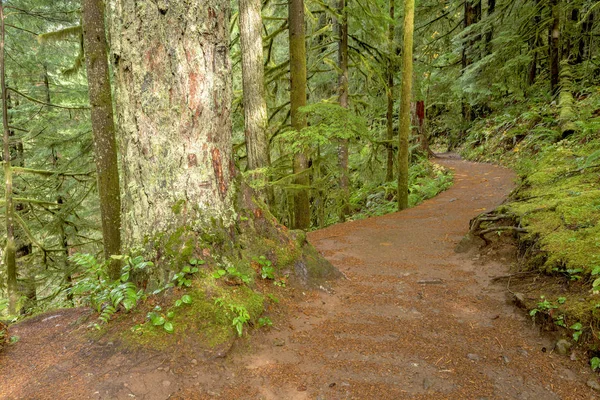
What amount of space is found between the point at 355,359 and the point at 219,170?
2029 millimetres

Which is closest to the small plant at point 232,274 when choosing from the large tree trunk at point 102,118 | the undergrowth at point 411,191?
the large tree trunk at point 102,118

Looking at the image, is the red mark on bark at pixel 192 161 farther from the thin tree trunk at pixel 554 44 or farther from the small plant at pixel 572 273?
the thin tree trunk at pixel 554 44

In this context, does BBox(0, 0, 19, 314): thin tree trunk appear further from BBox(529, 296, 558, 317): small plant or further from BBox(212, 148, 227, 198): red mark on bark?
BBox(529, 296, 558, 317): small plant

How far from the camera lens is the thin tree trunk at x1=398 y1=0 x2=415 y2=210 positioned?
8320mm

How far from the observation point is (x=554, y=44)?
40.5ft

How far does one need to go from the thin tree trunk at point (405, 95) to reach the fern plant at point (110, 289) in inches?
302

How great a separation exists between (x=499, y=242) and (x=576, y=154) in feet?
16.6

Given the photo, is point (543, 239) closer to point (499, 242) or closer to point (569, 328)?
point (499, 242)

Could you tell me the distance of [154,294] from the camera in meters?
2.85

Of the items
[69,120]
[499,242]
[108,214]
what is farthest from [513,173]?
[69,120]

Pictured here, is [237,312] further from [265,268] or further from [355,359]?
[355,359]

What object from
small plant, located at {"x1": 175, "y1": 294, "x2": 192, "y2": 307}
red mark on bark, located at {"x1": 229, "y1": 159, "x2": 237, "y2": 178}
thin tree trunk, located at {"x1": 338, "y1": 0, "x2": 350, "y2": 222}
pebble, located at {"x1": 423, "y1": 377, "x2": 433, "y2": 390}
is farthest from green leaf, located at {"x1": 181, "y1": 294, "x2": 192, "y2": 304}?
thin tree trunk, located at {"x1": 338, "y1": 0, "x2": 350, "y2": 222}

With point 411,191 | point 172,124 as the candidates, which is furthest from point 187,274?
point 411,191

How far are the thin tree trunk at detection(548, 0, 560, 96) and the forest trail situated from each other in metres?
12.4
